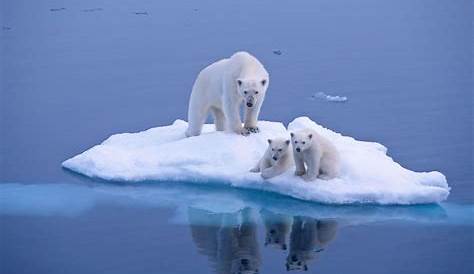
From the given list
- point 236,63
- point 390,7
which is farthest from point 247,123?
point 390,7

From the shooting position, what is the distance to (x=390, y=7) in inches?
664

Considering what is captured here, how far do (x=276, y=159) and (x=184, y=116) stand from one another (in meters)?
2.95

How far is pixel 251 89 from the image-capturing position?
7.14m

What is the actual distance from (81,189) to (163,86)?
12.1ft

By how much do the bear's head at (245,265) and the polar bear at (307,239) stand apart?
8.2 inches

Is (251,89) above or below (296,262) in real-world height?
above

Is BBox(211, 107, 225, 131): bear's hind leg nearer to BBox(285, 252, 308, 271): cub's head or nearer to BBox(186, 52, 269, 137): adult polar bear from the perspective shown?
BBox(186, 52, 269, 137): adult polar bear

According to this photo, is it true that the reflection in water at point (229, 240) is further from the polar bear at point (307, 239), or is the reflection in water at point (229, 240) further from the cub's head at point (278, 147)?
the cub's head at point (278, 147)

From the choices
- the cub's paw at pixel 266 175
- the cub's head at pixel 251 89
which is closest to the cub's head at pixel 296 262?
the cub's paw at pixel 266 175

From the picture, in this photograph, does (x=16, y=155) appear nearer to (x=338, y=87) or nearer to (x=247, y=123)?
(x=247, y=123)

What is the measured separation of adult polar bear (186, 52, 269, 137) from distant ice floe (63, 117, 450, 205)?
0.12m

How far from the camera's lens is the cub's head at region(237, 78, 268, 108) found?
23.4 feet

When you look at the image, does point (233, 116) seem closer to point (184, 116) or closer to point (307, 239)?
point (307, 239)

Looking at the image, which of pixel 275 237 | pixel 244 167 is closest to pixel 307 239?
pixel 275 237
